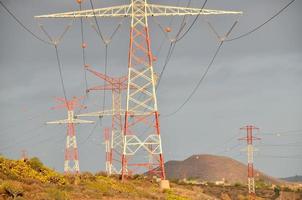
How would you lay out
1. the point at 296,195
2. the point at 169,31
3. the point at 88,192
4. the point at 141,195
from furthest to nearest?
the point at 296,195
the point at 169,31
the point at 141,195
the point at 88,192

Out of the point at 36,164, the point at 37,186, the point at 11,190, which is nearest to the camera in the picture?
the point at 11,190

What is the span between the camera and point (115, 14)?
59219mm

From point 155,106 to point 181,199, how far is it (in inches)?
429

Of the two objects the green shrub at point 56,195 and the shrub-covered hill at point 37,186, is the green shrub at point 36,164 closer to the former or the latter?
the shrub-covered hill at point 37,186

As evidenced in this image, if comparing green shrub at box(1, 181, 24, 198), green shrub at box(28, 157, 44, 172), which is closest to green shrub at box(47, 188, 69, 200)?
green shrub at box(1, 181, 24, 198)

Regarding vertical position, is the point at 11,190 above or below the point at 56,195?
above

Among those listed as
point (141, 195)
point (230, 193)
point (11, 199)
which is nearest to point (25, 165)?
point (141, 195)

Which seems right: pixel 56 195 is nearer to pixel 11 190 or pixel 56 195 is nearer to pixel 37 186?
pixel 11 190

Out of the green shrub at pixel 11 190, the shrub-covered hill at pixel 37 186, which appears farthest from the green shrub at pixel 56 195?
the green shrub at pixel 11 190

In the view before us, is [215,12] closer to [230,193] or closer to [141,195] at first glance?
[141,195]

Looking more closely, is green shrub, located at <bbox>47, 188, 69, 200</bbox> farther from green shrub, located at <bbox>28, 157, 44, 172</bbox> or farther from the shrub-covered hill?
green shrub, located at <bbox>28, 157, 44, 172</bbox>

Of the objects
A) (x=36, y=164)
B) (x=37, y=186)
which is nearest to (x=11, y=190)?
(x=37, y=186)

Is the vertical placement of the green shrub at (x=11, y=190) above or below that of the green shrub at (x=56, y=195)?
above

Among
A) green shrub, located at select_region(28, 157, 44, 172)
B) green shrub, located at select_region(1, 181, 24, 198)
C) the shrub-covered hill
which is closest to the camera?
green shrub, located at select_region(1, 181, 24, 198)
